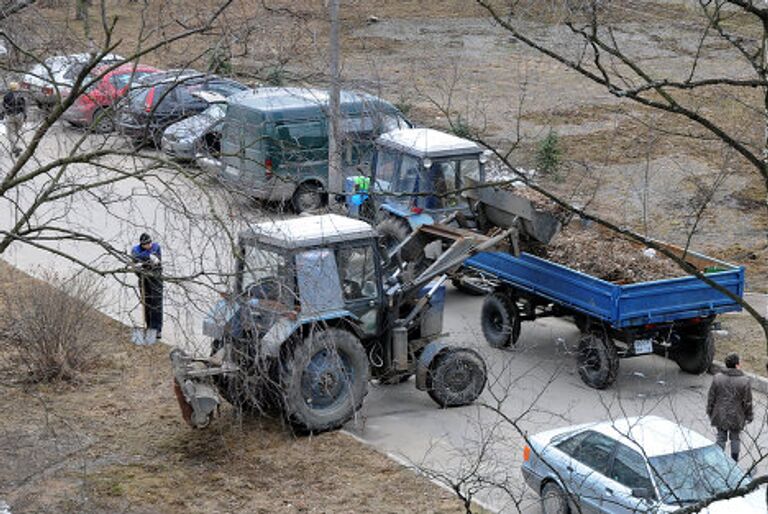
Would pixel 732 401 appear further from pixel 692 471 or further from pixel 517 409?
pixel 517 409

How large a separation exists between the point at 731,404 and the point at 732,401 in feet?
0.12

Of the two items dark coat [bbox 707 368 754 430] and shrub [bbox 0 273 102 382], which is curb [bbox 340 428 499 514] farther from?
shrub [bbox 0 273 102 382]

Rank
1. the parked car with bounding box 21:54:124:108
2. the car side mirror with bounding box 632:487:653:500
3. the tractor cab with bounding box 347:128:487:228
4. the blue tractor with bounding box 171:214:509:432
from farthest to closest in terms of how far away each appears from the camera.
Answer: the tractor cab with bounding box 347:128:487:228 → the blue tractor with bounding box 171:214:509:432 → the car side mirror with bounding box 632:487:653:500 → the parked car with bounding box 21:54:124:108

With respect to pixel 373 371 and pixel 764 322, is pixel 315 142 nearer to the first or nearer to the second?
pixel 373 371

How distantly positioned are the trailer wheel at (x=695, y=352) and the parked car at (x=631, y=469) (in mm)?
3584

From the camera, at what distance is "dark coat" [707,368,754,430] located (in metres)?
12.5

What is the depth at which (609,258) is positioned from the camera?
619 inches

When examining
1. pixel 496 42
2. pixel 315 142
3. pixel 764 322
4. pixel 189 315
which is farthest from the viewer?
pixel 496 42

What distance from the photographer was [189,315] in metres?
9.20

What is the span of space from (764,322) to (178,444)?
8.70 m

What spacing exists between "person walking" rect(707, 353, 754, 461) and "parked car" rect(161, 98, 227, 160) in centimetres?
557

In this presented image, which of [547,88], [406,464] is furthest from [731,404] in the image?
[547,88]

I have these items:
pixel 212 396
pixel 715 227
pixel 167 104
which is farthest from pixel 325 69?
pixel 715 227

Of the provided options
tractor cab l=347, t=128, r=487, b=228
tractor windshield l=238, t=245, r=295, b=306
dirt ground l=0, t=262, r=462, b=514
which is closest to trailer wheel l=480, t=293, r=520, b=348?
tractor cab l=347, t=128, r=487, b=228
